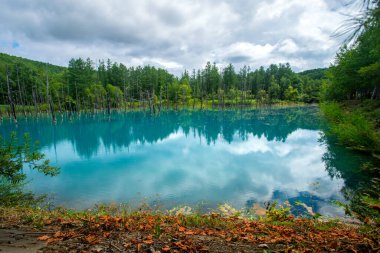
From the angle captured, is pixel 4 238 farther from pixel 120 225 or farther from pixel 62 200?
pixel 62 200

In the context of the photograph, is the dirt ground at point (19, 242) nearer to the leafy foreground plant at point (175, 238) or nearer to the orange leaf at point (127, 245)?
the leafy foreground plant at point (175, 238)

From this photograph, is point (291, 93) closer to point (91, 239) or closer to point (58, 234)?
point (91, 239)

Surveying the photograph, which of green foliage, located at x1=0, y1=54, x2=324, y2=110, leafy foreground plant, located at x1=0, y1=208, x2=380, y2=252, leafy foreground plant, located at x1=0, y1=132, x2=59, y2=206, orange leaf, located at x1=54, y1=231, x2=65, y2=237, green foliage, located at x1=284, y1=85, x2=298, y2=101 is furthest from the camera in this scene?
green foliage, located at x1=284, y1=85, x2=298, y2=101

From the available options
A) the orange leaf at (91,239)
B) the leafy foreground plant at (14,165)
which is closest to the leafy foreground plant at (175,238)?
the orange leaf at (91,239)

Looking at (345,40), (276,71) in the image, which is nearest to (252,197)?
(345,40)

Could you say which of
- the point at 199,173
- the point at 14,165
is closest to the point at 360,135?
the point at 199,173

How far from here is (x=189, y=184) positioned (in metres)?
14.3

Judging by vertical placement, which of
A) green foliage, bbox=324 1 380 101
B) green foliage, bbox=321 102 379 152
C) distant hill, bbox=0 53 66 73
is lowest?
green foliage, bbox=321 102 379 152

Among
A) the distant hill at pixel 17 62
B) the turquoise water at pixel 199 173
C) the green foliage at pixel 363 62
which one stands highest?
the distant hill at pixel 17 62

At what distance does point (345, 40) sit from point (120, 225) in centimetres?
579

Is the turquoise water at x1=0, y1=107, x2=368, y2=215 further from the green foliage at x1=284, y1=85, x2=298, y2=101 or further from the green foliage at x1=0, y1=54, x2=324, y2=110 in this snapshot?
the green foliage at x1=284, y1=85, x2=298, y2=101

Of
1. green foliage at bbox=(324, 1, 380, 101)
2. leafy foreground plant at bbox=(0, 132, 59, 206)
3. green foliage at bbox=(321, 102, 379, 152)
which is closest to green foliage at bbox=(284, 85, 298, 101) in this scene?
green foliage at bbox=(324, 1, 380, 101)

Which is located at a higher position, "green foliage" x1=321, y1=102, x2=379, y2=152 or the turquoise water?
"green foliage" x1=321, y1=102, x2=379, y2=152

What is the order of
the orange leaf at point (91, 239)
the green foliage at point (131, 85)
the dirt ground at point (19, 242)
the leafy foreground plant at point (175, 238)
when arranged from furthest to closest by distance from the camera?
the green foliage at point (131, 85) → the orange leaf at point (91, 239) → the leafy foreground plant at point (175, 238) → the dirt ground at point (19, 242)
